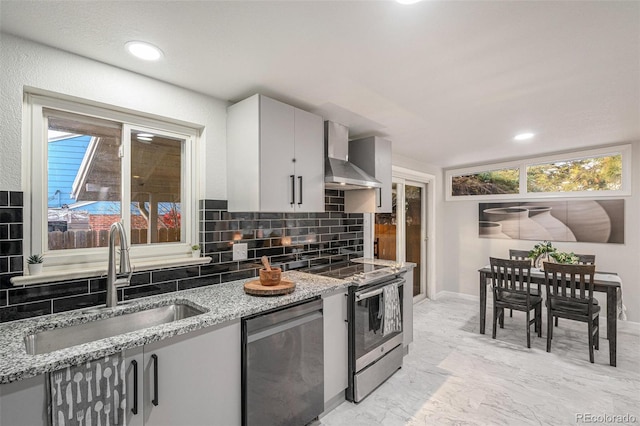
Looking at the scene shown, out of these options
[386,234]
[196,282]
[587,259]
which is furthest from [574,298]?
[196,282]

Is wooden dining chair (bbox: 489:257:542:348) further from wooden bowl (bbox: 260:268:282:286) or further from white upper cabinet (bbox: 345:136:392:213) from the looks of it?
wooden bowl (bbox: 260:268:282:286)

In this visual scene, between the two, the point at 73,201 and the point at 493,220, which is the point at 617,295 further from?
the point at 73,201

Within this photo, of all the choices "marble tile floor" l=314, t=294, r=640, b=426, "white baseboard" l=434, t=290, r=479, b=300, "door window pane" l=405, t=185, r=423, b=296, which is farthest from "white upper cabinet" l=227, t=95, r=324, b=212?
"white baseboard" l=434, t=290, r=479, b=300

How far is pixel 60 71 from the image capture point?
1.66 meters

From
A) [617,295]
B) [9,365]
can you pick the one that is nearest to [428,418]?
[9,365]

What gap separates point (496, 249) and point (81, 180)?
5.22m

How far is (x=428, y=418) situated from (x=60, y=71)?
10.3 feet

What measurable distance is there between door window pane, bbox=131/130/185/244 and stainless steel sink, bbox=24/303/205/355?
1.67 feet

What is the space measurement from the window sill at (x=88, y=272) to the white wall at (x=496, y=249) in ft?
14.5

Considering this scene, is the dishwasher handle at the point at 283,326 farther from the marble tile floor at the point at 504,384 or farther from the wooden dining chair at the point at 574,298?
the wooden dining chair at the point at 574,298

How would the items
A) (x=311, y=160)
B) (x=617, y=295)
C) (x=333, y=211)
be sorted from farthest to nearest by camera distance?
(x=333, y=211), (x=617, y=295), (x=311, y=160)

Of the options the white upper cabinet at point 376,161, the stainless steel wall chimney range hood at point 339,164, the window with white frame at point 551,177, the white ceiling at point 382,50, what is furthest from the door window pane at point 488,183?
the stainless steel wall chimney range hood at point 339,164

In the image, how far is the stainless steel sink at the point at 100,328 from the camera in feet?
4.76

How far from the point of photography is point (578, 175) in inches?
161
